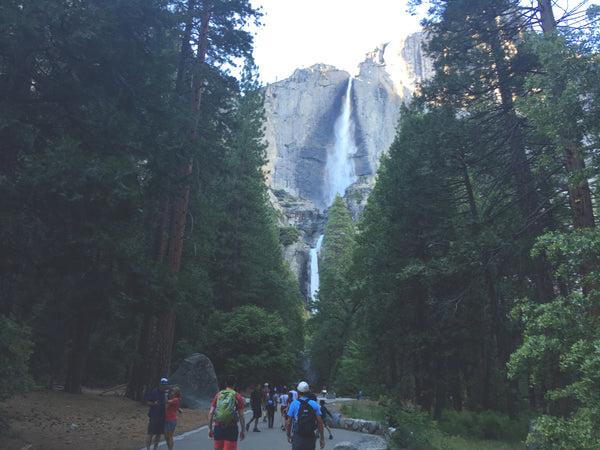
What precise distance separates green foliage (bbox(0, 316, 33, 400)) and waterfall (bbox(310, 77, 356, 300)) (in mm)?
108935

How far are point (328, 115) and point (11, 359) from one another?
124 metres

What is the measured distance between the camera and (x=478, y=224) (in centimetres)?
1372

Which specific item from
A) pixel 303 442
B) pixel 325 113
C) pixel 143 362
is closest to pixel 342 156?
pixel 325 113

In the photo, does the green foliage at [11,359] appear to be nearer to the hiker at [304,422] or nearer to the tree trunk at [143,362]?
the hiker at [304,422]

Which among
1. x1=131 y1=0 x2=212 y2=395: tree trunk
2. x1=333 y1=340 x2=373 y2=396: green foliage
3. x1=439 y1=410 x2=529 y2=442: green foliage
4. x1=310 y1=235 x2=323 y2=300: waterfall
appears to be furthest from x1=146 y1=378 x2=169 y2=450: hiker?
x1=310 y1=235 x2=323 y2=300: waterfall

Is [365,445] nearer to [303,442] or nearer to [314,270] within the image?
[303,442]

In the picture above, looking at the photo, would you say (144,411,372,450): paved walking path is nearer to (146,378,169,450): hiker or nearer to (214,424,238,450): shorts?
(146,378,169,450): hiker

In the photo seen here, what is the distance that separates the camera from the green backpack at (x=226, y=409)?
262 inches

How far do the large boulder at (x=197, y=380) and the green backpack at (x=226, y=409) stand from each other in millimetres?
12733

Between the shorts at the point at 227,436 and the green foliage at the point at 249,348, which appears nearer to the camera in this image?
the shorts at the point at 227,436

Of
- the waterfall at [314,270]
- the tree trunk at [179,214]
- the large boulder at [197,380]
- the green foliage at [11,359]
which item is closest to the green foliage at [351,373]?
the large boulder at [197,380]

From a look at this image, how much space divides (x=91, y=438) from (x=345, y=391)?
2965cm

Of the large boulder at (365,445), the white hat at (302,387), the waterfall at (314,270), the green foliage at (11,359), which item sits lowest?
the large boulder at (365,445)

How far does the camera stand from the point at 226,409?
670cm
